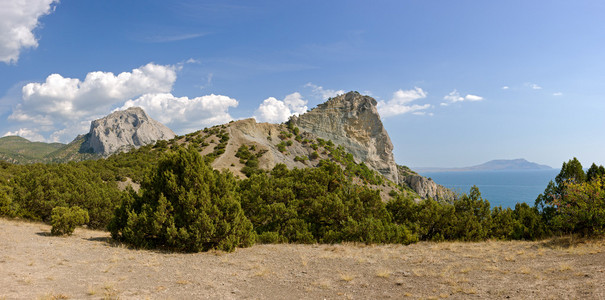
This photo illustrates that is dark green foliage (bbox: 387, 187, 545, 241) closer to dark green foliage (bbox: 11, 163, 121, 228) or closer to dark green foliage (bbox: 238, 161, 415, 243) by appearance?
dark green foliage (bbox: 238, 161, 415, 243)

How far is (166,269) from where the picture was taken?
9.50 meters

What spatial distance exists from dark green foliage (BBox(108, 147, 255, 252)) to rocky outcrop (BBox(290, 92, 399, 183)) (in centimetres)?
7093

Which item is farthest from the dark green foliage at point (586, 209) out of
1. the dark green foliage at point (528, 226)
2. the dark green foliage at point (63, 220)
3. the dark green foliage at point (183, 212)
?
the dark green foliage at point (63, 220)

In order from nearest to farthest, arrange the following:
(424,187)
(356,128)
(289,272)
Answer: (289,272) → (424,187) → (356,128)

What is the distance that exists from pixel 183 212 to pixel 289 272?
18.2 ft

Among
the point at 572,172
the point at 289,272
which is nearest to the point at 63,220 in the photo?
the point at 289,272

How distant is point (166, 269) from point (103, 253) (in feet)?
10.5

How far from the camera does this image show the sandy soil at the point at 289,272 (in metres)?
7.30

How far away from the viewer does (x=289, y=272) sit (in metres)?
9.86

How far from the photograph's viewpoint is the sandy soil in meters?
7.30

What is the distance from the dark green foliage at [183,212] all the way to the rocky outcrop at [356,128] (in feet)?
233

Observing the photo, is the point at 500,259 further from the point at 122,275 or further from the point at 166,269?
the point at 122,275

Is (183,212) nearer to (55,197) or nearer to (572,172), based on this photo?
(55,197)

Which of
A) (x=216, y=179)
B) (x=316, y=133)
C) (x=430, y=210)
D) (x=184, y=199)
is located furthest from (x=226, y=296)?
(x=316, y=133)
